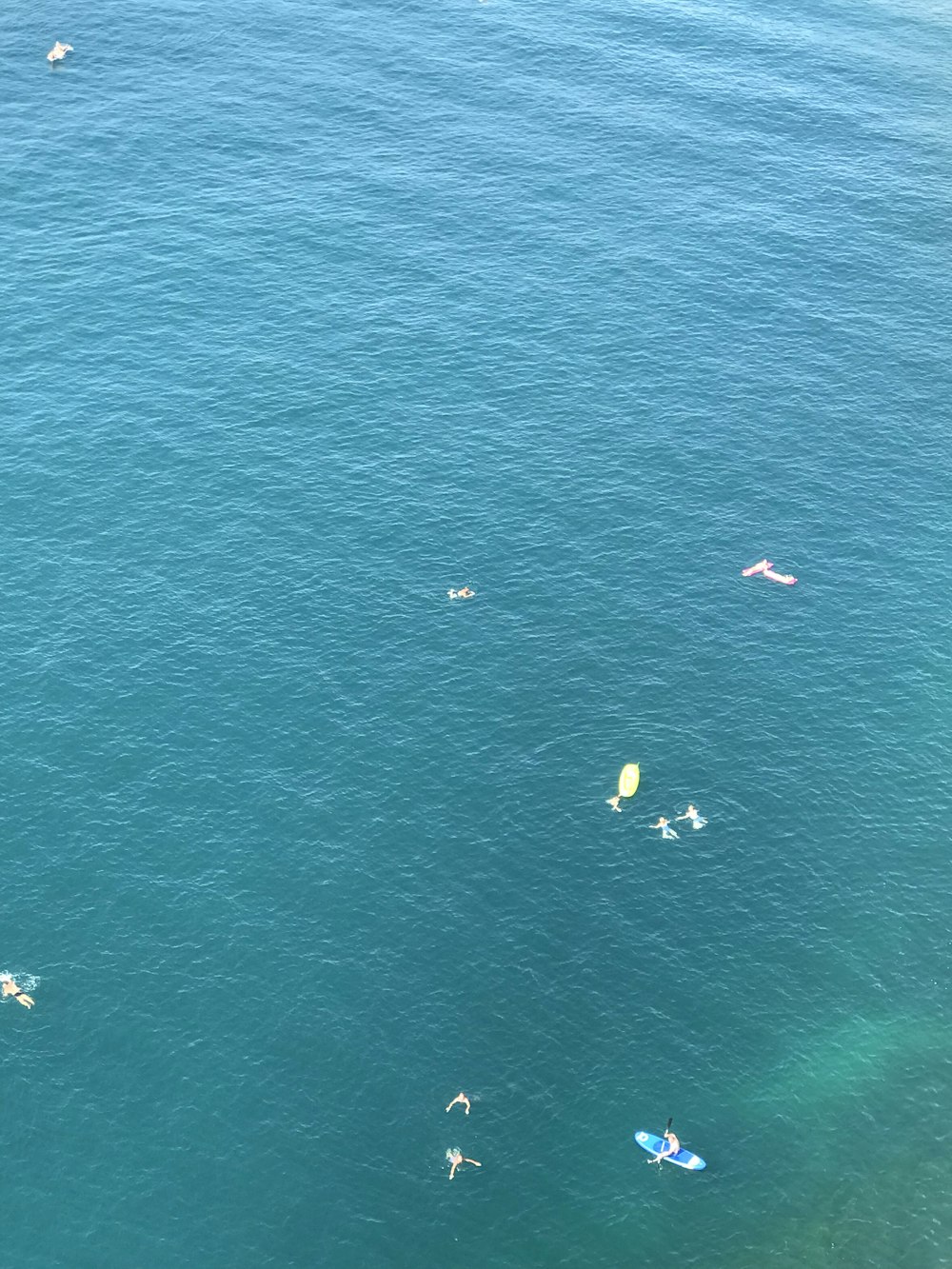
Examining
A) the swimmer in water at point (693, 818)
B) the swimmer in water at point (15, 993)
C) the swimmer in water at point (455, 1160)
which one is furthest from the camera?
the swimmer in water at point (693, 818)

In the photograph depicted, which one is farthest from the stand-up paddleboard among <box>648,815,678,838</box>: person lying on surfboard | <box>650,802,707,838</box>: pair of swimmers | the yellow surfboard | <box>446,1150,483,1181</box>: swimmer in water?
the yellow surfboard

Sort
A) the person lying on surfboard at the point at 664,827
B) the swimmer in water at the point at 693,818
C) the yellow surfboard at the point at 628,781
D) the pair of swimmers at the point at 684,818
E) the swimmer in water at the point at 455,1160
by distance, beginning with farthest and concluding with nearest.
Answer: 1. the yellow surfboard at the point at 628,781
2. the swimmer in water at the point at 693,818
3. the pair of swimmers at the point at 684,818
4. the person lying on surfboard at the point at 664,827
5. the swimmer in water at the point at 455,1160

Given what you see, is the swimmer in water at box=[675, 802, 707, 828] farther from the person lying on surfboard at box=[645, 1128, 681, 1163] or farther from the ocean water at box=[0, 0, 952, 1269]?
the person lying on surfboard at box=[645, 1128, 681, 1163]

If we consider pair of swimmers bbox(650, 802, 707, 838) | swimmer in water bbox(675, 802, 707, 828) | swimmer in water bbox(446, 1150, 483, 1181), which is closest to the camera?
swimmer in water bbox(446, 1150, 483, 1181)

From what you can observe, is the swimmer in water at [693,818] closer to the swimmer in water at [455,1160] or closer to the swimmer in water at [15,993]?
the swimmer in water at [455,1160]

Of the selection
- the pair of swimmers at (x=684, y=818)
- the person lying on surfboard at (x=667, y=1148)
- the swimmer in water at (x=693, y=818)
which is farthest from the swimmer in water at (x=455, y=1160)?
the swimmer in water at (x=693, y=818)

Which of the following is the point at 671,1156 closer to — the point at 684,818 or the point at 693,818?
the point at 684,818

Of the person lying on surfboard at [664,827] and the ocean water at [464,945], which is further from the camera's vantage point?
the person lying on surfboard at [664,827]
